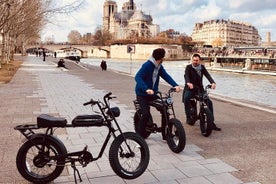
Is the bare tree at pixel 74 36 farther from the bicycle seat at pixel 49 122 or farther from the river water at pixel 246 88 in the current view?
the bicycle seat at pixel 49 122

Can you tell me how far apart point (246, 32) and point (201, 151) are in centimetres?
18205

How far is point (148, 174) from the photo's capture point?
4980 mm

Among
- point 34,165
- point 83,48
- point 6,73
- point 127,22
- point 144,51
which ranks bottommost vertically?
point 34,165

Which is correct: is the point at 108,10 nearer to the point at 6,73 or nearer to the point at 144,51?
the point at 144,51

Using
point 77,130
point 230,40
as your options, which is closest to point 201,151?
point 77,130

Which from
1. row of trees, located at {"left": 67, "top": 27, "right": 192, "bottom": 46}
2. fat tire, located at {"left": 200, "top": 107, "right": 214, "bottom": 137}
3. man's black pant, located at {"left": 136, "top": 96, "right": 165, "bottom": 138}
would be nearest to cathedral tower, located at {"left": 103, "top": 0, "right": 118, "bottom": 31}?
row of trees, located at {"left": 67, "top": 27, "right": 192, "bottom": 46}

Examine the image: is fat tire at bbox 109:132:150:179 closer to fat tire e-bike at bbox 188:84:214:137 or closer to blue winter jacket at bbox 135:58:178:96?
blue winter jacket at bbox 135:58:178:96

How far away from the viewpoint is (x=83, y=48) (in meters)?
125

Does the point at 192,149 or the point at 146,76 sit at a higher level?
the point at 146,76

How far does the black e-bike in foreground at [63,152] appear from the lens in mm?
4375

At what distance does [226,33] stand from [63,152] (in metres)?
164

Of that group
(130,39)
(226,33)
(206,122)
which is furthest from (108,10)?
(206,122)

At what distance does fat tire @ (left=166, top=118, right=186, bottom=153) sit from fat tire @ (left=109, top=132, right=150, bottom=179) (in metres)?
1.33

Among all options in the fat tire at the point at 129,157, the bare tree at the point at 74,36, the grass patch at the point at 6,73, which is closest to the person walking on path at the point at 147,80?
the fat tire at the point at 129,157
